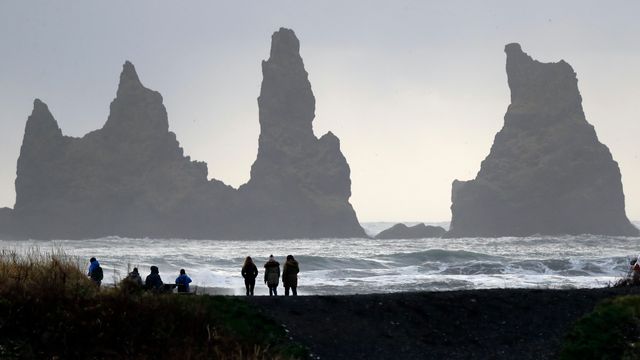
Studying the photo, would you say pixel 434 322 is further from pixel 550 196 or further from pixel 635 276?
pixel 550 196

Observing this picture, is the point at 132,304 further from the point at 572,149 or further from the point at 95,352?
the point at 572,149

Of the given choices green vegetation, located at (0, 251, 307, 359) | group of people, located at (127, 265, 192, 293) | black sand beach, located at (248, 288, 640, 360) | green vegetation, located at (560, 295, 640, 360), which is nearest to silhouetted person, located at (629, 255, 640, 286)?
black sand beach, located at (248, 288, 640, 360)

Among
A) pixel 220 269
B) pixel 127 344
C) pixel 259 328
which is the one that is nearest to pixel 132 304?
pixel 127 344

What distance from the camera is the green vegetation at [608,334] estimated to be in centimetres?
1688

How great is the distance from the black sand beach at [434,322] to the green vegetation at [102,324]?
2.04 meters

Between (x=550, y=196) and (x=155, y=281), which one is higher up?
(x=550, y=196)

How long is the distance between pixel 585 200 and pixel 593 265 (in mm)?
137836

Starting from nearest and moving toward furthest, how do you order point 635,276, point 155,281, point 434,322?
point 434,322
point 155,281
point 635,276

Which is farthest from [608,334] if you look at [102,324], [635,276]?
[102,324]

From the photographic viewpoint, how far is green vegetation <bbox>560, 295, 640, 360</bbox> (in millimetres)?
16875

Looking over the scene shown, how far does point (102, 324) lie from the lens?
571 inches

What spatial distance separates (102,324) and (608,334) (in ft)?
34.7

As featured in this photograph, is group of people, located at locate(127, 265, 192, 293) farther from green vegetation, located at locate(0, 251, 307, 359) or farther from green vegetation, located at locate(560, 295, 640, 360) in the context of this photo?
green vegetation, located at locate(560, 295, 640, 360)

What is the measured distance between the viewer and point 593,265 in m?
62.6
